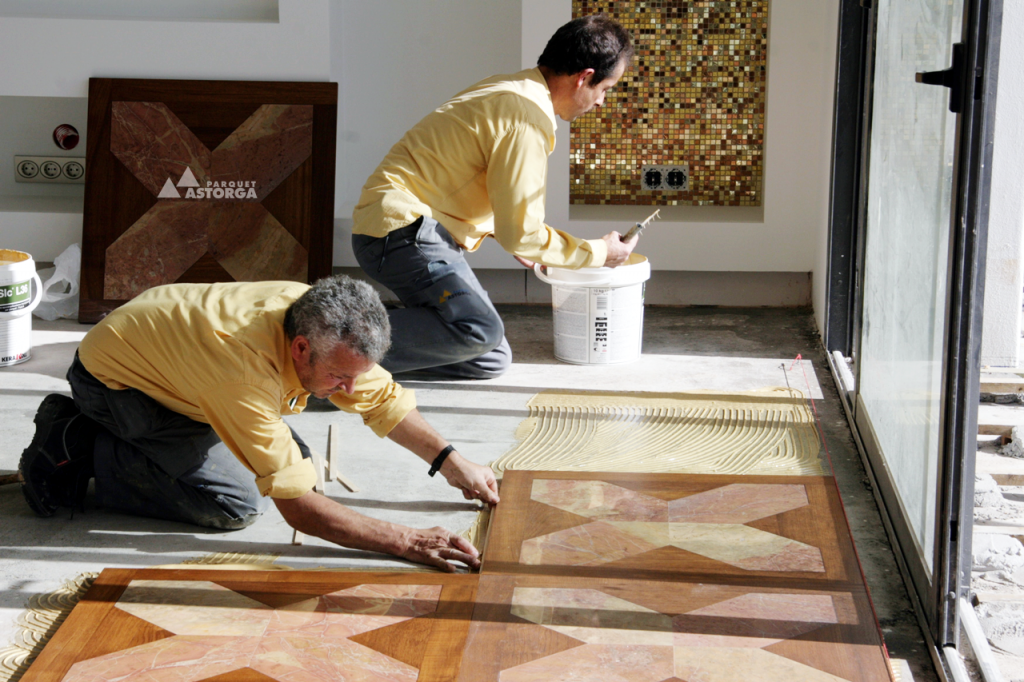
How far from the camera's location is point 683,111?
4.29 m

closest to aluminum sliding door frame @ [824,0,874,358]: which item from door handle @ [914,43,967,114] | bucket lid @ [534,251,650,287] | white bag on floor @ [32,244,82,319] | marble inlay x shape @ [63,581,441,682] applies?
bucket lid @ [534,251,650,287]

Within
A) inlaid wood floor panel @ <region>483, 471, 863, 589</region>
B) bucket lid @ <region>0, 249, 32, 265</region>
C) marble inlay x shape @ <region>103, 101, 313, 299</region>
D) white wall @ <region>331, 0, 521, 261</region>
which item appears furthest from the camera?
white wall @ <region>331, 0, 521, 261</region>

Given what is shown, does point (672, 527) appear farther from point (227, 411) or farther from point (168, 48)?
point (168, 48)

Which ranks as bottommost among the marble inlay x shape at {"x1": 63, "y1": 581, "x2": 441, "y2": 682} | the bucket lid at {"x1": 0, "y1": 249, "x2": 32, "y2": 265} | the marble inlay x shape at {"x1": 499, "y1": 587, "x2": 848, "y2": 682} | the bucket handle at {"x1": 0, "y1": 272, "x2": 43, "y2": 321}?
the marble inlay x shape at {"x1": 63, "y1": 581, "x2": 441, "y2": 682}

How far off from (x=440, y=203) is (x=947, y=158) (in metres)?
1.65

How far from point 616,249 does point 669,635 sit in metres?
1.61

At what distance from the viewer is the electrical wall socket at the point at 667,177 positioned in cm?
435

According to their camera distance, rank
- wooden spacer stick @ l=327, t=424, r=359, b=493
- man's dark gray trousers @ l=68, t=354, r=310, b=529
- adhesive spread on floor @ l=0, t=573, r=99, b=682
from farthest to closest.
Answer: wooden spacer stick @ l=327, t=424, r=359, b=493
man's dark gray trousers @ l=68, t=354, r=310, b=529
adhesive spread on floor @ l=0, t=573, r=99, b=682

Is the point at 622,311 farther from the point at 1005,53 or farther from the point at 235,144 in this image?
the point at 235,144

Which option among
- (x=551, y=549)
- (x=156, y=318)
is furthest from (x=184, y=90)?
(x=551, y=549)

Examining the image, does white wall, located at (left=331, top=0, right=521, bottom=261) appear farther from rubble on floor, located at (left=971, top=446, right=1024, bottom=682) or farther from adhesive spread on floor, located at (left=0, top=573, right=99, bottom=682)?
rubble on floor, located at (left=971, top=446, right=1024, bottom=682)

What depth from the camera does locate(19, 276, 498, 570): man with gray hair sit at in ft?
6.09

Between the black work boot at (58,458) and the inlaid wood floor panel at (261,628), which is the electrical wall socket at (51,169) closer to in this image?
the black work boot at (58,458)

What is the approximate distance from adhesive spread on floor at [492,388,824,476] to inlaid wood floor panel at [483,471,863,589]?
114mm
